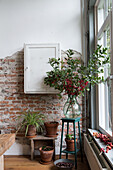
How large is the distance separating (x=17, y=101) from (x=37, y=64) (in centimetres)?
90

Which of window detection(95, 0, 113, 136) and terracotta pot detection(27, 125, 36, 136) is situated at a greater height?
window detection(95, 0, 113, 136)

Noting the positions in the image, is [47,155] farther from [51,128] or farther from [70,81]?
[70,81]

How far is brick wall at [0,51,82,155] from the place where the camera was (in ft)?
12.4

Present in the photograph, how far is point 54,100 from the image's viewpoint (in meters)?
3.78

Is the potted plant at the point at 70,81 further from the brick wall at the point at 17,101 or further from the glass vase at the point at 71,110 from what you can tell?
the brick wall at the point at 17,101

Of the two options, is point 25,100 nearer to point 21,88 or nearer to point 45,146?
Answer: point 21,88

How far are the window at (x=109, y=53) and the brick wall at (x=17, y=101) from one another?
902 mm

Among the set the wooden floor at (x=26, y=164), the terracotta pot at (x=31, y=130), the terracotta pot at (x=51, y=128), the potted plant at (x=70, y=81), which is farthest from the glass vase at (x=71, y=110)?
the wooden floor at (x=26, y=164)

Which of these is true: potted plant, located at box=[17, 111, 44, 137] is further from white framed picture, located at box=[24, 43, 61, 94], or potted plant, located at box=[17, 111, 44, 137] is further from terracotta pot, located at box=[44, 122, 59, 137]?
white framed picture, located at box=[24, 43, 61, 94]

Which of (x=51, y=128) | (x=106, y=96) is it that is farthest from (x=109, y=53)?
(x=51, y=128)

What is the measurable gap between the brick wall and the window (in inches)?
35.5

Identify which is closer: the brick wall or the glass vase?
the glass vase

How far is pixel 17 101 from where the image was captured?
3.79m

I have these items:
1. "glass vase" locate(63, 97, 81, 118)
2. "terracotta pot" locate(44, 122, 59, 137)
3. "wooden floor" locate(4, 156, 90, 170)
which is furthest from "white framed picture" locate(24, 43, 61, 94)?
"wooden floor" locate(4, 156, 90, 170)
